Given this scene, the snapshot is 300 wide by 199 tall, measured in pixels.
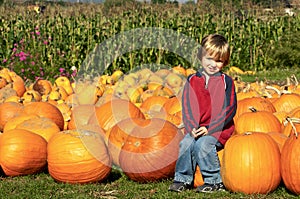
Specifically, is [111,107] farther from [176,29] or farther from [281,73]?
[176,29]

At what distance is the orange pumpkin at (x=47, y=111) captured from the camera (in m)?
6.93

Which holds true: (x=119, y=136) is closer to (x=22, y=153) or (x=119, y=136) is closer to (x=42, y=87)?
(x=22, y=153)

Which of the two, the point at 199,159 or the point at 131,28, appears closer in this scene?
the point at 199,159

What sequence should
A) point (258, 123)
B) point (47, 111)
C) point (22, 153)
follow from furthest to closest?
point (47, 111)
point (258, 123)
point (22, 153)

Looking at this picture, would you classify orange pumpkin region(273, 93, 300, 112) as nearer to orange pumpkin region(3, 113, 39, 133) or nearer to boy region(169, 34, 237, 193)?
boy region(169, 34, 237, 193)

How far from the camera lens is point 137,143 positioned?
5.27 meters

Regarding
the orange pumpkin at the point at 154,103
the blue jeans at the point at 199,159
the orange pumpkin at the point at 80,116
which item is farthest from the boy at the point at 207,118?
the orange pumpkin at the point at 154,103

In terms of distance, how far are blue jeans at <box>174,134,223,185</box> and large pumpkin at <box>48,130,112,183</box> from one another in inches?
30.9

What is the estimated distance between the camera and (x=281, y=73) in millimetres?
15516

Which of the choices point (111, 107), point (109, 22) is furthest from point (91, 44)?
point (111, 107)

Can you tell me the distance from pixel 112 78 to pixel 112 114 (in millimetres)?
3954

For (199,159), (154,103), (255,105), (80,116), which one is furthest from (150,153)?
(154,103)

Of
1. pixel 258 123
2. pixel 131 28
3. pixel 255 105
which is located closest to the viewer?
pixel 258 123

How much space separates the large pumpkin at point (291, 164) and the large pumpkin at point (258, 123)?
1.07 m
